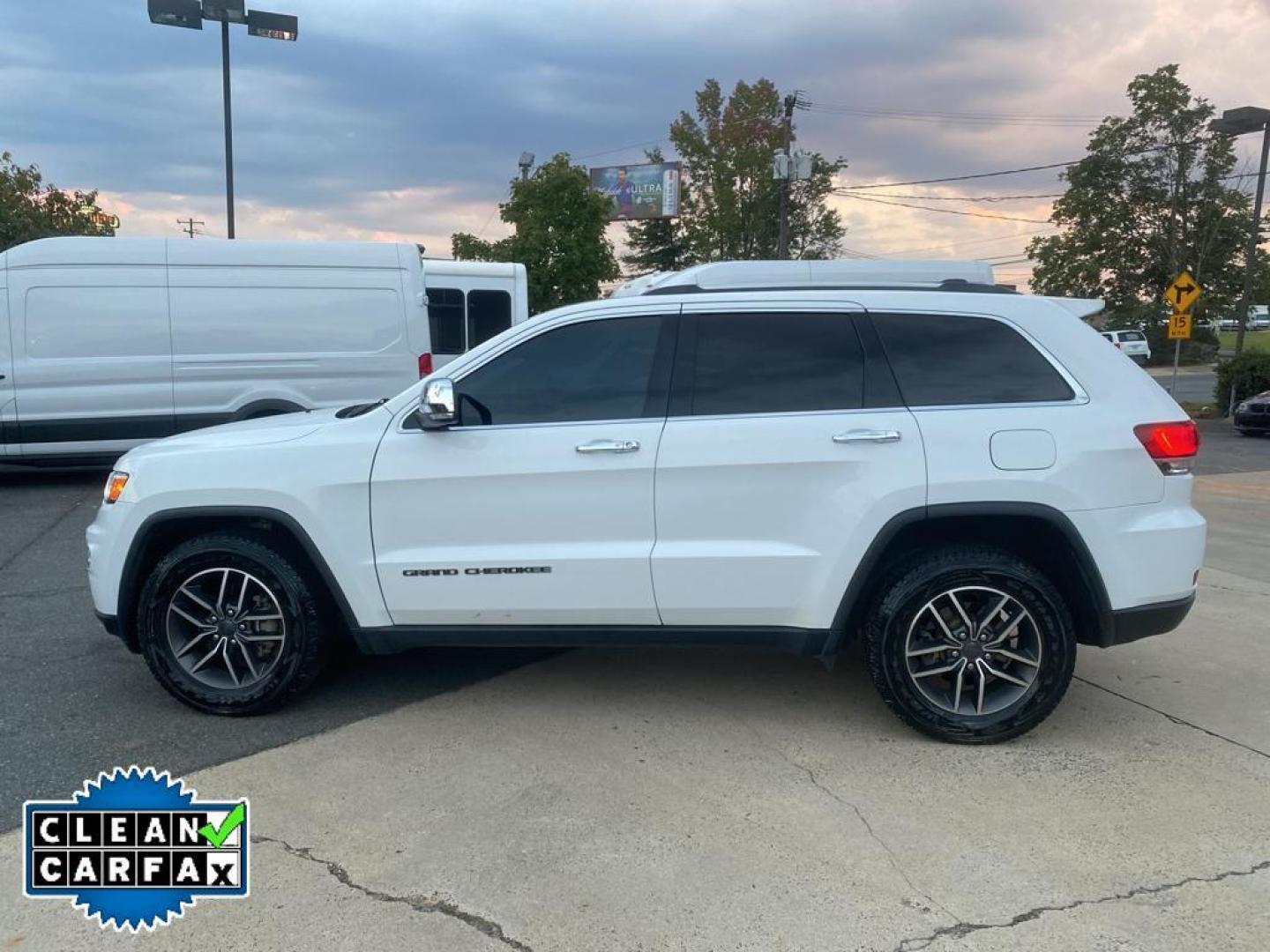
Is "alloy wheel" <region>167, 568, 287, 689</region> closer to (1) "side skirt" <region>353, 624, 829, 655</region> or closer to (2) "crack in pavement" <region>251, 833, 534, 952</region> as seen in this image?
(1) "side skirt" <region>353, 624, 829, 655</region>

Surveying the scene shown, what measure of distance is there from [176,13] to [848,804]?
48.3 feet

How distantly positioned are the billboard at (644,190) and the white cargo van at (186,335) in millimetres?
31954

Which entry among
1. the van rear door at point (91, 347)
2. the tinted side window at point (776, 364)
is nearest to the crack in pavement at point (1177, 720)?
the tinted side window at point (776, 364)

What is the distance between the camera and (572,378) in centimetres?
407

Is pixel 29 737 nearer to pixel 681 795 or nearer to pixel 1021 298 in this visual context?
pixel 681 795

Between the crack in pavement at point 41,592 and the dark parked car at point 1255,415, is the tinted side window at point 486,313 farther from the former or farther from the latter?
the dark parked car at point 1255,415

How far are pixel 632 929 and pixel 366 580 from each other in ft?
6.24

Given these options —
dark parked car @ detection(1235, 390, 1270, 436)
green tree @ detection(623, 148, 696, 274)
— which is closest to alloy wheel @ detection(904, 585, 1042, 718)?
dark parked car @ detection(1235, 390, 1270, 436)

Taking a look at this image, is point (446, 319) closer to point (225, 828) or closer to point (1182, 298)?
point (225, 828)

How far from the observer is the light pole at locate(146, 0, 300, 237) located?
13672mm

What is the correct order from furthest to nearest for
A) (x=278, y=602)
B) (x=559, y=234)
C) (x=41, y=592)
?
(x=559, y=234)
(x=41, y=592)
(x=278, y=602)

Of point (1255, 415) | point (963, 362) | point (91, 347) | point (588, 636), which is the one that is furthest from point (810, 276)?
point (1255, 415)

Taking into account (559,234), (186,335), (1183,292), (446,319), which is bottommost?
(186,335)

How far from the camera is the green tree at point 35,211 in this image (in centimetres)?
2455
